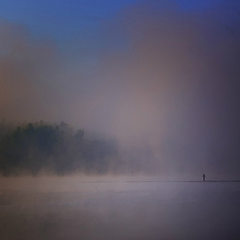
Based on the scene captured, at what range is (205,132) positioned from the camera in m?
4.39

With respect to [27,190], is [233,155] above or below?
above

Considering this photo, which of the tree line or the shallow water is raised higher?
the tree line

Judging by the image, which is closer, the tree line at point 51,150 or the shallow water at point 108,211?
the shallow water at point 108,211

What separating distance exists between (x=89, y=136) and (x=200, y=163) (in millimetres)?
1569

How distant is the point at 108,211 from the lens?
4.03 meters

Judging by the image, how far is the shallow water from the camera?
3852 millimetres

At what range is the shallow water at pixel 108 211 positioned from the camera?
3852 mm

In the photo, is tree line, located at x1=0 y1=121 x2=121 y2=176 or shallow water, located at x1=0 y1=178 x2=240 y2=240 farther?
tree line, located at x1=0 y1=121 x2=121 y2=176

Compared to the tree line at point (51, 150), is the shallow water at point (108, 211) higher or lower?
lower

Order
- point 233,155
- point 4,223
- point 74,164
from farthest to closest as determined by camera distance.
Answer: point 233,155, point 74,164, point 4,223

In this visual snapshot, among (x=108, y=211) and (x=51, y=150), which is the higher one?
(x=51, y=150)

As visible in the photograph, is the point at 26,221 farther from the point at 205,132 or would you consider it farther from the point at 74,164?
the point at 205,132

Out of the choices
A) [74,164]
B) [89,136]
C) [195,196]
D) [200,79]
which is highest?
Result: [200,79]

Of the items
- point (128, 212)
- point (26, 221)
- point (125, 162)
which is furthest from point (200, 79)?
point (26, 221)
